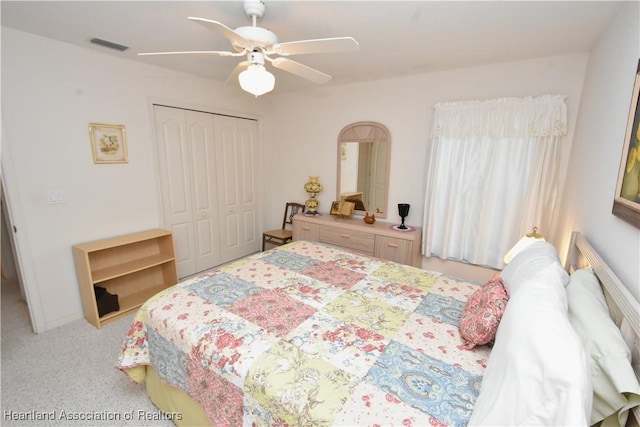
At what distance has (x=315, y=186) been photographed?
12.3 feet

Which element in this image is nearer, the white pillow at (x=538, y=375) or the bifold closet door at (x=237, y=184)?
the white pillow at (x=538, y=375)

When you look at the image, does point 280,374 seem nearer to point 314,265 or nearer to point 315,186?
point 314,265

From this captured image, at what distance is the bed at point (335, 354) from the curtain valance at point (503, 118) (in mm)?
1346

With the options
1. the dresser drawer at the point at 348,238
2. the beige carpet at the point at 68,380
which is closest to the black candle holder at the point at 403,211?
the dresser drawer at the point at 348,238

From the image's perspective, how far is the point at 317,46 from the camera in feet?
4.96

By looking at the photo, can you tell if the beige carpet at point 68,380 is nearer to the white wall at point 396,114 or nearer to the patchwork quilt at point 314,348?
the patchwork quilt at point 314,348

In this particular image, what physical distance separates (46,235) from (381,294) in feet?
9.04

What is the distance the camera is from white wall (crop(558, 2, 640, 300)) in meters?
1.17

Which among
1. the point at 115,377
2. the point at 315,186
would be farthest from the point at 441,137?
the point at 115,377

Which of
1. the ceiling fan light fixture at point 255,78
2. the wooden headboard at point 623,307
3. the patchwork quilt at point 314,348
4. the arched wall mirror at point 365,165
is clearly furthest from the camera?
the arched wall mirror at point 365,165

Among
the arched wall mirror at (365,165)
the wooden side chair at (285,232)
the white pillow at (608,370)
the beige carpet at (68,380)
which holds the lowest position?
the beige carpet at (68,380)

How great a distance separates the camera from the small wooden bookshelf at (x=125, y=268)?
246 centimetres

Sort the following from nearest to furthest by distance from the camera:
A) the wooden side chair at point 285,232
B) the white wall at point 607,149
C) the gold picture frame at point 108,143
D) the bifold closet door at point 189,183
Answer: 1. the white wall at point 607,149
2. the gold picture frame at point 108,143
3. the bifold closet door at point 189,183
4. the wooden side chair at point 285,232

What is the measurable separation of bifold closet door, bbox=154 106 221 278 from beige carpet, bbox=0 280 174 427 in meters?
1.13
